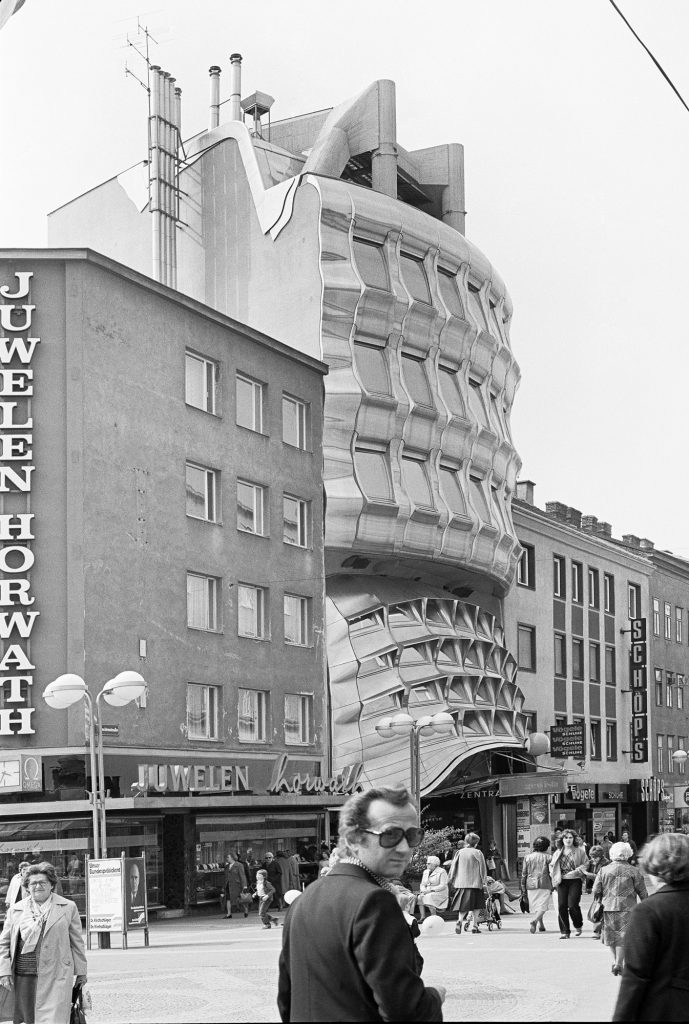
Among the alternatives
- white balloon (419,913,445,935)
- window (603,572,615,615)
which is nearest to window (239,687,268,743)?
window (603,572,615,615)

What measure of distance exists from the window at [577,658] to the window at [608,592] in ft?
12.4

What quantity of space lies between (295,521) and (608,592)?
95.7ft

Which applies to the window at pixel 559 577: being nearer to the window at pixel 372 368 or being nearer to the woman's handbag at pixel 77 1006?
the window at pixel 372 368

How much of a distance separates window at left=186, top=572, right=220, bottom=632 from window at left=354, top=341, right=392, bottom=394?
12.0 metres

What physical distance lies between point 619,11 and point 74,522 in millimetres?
27485

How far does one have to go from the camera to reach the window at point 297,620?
149ft

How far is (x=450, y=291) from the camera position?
56.6 m

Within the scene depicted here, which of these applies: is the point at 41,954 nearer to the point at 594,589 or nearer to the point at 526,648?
the point at 526,648

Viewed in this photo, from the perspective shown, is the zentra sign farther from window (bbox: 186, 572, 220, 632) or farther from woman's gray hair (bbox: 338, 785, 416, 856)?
woman's gray hair (bbox: 338, 785, 416, 856)

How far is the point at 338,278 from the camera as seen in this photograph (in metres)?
51.4

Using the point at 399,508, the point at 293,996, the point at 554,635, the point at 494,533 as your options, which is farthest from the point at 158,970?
the point at 554,635

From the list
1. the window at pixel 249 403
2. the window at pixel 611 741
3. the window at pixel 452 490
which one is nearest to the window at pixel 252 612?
the window at pixel 249 403

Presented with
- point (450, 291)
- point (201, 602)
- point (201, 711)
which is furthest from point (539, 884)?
point (450, 291)

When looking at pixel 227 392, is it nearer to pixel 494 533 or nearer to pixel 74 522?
pixel 74 522
